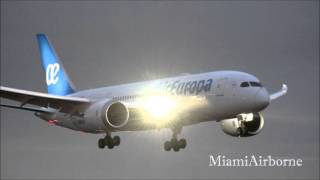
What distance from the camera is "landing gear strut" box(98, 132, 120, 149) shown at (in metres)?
39.0

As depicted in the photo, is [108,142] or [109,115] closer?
[109,115]

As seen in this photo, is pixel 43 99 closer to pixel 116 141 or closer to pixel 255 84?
pixel 116 141

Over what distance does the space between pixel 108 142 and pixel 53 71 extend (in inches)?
649

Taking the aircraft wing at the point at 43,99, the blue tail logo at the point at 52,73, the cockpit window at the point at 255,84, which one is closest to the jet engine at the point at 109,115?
the aircraft wing at the point at 43,99

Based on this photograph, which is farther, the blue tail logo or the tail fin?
the blue tail logo

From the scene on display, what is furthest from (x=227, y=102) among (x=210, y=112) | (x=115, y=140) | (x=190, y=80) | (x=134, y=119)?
(x=115, y=140)

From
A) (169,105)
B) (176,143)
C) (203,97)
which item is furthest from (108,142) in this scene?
(203,97)

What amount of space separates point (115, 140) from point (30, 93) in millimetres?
6355

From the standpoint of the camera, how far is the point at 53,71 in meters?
53.7

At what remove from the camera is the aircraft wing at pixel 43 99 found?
35672mm

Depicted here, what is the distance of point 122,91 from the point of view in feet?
135

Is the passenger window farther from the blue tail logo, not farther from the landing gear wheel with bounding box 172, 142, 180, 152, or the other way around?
the blue tail logo

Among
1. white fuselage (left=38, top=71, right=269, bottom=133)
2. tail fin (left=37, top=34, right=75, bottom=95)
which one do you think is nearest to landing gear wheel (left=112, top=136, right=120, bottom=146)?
white fuselage (left=38, top=71, right=269, bottom=133)

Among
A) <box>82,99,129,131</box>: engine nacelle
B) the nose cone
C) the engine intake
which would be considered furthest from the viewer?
the engine intake
